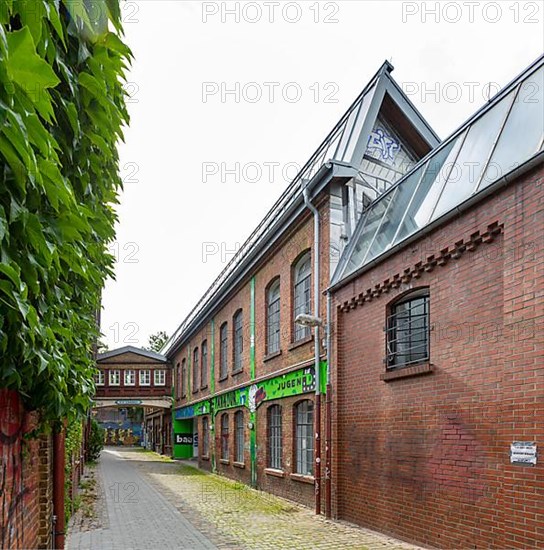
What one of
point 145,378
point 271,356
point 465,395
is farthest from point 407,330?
point 145,378

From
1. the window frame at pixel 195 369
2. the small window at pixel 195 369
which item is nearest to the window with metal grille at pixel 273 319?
the window frame at pixel 195 369

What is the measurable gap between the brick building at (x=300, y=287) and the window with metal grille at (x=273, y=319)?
0.10ft

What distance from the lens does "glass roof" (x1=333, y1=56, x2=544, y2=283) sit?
28.4 feet

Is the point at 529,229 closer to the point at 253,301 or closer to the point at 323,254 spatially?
the point at 323,254

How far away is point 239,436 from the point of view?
22.4 metres

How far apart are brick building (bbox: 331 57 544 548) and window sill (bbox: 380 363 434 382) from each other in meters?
0.02

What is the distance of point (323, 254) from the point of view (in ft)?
48.2

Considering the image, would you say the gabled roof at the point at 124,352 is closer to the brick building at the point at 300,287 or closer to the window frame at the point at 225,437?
the window frame at the point at 225,437

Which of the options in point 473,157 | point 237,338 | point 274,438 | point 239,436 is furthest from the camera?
point 237,338

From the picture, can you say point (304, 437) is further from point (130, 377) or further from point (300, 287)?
point (130, 377)

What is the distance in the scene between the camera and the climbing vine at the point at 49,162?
82.0 inches

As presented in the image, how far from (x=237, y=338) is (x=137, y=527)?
11.3 metres

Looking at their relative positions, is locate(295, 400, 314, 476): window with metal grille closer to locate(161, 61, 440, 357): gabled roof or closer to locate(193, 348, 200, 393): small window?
locate(161, 61, 440, 357): gabled roof

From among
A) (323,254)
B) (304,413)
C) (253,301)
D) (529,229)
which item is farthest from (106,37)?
(253,301)
